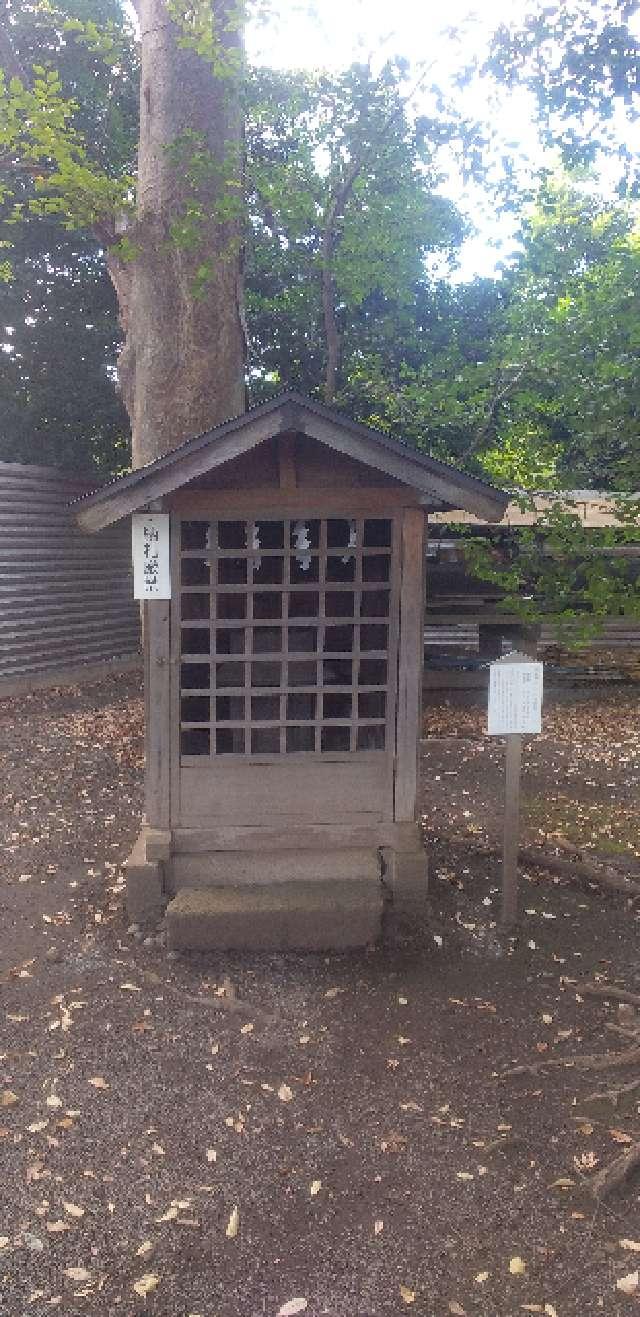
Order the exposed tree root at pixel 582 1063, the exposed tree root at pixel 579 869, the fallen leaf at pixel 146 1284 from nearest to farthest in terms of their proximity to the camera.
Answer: the fallen leaf at pixel 146 1284, the exposed tree root at pixel 582 1063, the exposed tree root at pixel 579 869

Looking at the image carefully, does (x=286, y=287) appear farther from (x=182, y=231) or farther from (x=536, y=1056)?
(x=536, y=1056)

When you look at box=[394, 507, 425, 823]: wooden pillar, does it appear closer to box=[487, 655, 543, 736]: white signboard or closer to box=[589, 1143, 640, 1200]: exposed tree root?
box=[487, 655, 543, 736]: white signboard

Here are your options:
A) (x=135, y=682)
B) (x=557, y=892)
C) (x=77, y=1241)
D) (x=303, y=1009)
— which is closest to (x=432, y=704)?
(x=135, y=682)

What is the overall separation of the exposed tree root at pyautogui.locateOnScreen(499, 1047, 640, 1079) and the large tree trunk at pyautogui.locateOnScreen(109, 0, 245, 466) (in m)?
5.74

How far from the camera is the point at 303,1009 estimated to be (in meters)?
4.66

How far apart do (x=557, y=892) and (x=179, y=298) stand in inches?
232

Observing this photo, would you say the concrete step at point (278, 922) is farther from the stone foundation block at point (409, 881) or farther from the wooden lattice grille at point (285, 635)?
the wooden lattice grille at point (285, 635)

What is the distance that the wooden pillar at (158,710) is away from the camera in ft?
17.5

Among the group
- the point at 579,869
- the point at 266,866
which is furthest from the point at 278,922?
the point at 579,869

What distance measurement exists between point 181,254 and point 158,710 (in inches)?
180

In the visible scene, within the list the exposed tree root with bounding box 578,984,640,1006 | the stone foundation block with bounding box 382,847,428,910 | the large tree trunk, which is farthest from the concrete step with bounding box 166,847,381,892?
the large tree trunk

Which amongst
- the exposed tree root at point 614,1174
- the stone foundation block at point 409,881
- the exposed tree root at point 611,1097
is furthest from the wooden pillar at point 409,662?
the exposed tree root at point 614,1174

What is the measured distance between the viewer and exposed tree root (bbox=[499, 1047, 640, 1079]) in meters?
4.15

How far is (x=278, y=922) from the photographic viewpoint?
511cm
